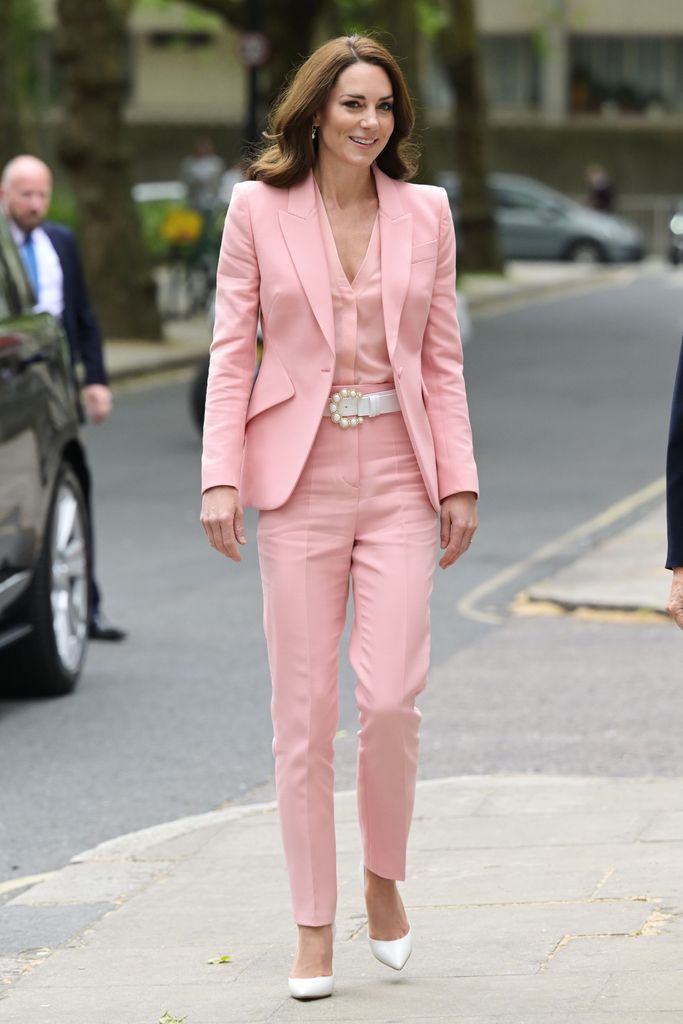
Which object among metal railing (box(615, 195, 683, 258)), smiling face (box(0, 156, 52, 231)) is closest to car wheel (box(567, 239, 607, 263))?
metal railing (box(615, 195, 683, 258))

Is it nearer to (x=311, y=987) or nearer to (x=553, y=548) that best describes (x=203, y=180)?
(x=553, y=548)

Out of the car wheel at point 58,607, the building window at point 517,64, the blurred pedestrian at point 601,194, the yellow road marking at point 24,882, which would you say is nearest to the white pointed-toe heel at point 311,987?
the yellow road marking at point 24,882

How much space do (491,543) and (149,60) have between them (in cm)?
5119

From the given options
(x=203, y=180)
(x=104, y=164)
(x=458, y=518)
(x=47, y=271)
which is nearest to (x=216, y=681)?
(x=47, y=271)

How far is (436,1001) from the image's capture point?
4.40 meters

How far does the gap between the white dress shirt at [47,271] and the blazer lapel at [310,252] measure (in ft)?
15.2

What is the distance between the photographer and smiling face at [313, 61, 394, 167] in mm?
4562

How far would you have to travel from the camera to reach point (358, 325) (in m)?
4.57

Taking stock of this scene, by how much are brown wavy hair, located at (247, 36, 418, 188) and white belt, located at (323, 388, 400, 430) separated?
0.47 metres

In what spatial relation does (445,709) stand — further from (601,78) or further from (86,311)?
(601,78)

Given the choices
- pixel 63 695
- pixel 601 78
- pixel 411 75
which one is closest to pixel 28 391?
pixel 63 695

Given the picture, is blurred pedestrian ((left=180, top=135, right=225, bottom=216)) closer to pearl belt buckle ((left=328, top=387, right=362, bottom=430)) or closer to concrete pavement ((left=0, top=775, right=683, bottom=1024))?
concrete pavement ((left=0, top=775, right=683, bottom=1024))

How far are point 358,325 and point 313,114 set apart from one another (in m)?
0.45

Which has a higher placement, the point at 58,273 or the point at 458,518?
the point at 458,518
